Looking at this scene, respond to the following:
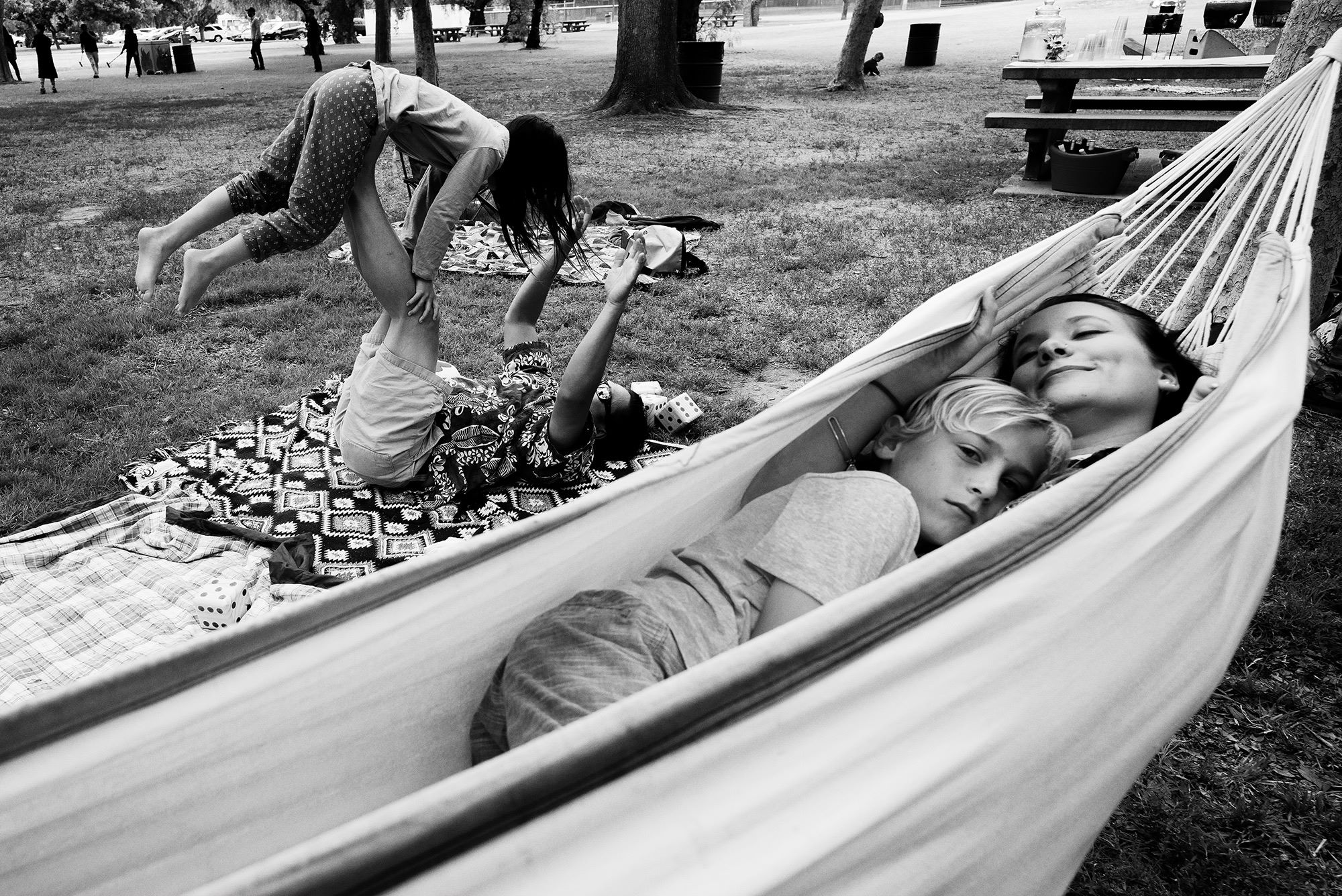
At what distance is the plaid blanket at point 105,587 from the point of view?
1.88 meters

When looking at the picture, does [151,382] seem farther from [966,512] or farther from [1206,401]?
[1206,401]

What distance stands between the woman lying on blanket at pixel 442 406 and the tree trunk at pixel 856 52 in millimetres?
11070

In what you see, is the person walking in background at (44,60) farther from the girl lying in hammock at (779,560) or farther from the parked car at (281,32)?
the parked car at (281,32)

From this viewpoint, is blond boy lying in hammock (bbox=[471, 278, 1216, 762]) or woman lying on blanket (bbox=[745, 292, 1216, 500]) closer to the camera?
blond boy lying in hammock (bbox=[471, 278, 1216, 762])

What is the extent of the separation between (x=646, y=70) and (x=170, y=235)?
826 centimetres

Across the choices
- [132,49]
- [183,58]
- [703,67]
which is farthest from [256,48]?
[703,67]

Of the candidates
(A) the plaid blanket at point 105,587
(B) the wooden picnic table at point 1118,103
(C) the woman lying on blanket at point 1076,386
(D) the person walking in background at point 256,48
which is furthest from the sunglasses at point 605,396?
(D) the person walking in background at point 256,48

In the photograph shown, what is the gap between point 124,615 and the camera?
6.64 ft

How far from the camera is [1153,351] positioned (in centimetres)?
179

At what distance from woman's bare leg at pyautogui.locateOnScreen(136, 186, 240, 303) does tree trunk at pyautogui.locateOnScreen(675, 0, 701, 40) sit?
402 inches

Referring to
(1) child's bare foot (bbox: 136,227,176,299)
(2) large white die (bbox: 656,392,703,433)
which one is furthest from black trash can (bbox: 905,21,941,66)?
(1) child's bare foot (bbox: 136,227,176,299)

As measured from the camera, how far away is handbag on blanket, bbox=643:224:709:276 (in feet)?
14.5

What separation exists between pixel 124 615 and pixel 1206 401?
83.1 inches

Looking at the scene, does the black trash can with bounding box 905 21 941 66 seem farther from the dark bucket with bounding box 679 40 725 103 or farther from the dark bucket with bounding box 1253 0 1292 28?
the dark bucket with bounding box 679 40 725 103
